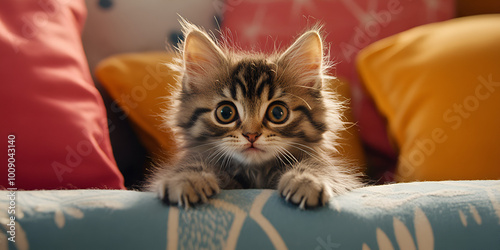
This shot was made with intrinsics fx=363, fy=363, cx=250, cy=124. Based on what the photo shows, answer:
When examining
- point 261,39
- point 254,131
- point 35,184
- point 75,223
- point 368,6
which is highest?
point 368,6

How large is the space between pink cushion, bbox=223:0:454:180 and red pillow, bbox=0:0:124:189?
0.72 m

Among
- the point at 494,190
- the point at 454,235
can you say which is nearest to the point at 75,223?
the point at 454,235

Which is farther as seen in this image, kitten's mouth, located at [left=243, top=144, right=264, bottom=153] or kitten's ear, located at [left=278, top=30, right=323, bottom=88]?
kitten's ear, located at [left=278, top=30, right=323, bottom=88]

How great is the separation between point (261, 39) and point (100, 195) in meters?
1.02

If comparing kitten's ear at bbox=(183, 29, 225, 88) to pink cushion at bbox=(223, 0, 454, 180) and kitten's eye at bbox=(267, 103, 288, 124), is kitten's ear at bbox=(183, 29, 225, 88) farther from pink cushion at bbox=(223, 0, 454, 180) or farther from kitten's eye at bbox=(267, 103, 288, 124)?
pink cushion at bbox=(223, 0, 454, 180)

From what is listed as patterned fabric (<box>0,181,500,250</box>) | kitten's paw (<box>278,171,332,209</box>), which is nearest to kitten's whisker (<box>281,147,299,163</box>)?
kitten's paw (<box>278,171,332,209</box>)

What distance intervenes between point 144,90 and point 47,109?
43cm

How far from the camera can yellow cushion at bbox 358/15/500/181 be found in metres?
0.99

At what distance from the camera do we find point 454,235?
63 cm

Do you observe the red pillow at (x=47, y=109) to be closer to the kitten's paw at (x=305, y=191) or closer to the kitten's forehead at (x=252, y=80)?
the kitten's forehead at (x=252, y=80)

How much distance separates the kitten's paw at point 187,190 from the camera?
0.70 metres

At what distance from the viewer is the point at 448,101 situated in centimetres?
105

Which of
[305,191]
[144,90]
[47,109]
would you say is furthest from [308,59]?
[47,109]

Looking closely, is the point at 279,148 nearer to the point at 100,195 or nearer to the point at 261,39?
the point at 100,195
